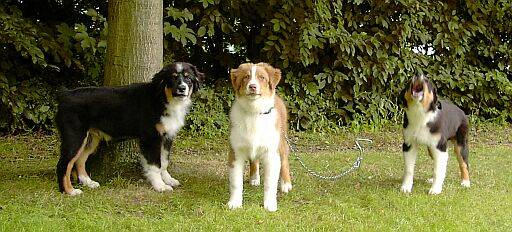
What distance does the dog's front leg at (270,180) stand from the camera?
6.14m

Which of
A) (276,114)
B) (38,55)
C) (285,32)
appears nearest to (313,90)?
(285,32)

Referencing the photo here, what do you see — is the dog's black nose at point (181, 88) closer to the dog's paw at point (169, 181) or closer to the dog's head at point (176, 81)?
the dog's head at point (176, 81)

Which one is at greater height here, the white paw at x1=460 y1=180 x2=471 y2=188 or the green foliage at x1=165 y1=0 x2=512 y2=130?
the green foliage at x1=165 y1=0 x2=512 y2=130

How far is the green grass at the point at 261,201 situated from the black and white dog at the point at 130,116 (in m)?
0.27

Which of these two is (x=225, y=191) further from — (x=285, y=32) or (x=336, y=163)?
(x=285, y=32)

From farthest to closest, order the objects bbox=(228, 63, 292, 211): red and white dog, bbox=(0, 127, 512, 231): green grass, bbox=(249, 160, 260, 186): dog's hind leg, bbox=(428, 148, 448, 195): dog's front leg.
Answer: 1. bbox=(249, 160, 260, 186): dog's hind leg
2. bbox=(428, 148, 448, 195): dog's front leg
3. bbox=(228, 63, 292, 211): red and white dog
4. bbox=(0, 127, 512, 231): green grass

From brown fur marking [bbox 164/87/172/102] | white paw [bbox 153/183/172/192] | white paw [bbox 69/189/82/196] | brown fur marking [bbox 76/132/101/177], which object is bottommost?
white paw [bbox 69/189/82/196]

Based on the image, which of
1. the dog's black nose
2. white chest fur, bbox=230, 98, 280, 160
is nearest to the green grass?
white chest fur, bbox=230, 98, 280, 160

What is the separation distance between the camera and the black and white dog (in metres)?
6.66

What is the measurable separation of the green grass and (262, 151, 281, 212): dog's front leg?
0.11 m

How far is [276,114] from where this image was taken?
6.29m

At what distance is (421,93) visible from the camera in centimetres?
657

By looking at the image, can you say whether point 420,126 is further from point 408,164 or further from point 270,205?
point 270,205

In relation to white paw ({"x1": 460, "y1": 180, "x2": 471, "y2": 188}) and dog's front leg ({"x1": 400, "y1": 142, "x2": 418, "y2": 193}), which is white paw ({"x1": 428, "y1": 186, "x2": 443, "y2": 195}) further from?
white paw ({"x1": 460, "y1": 180, "x2": 471, "y2": 188})
